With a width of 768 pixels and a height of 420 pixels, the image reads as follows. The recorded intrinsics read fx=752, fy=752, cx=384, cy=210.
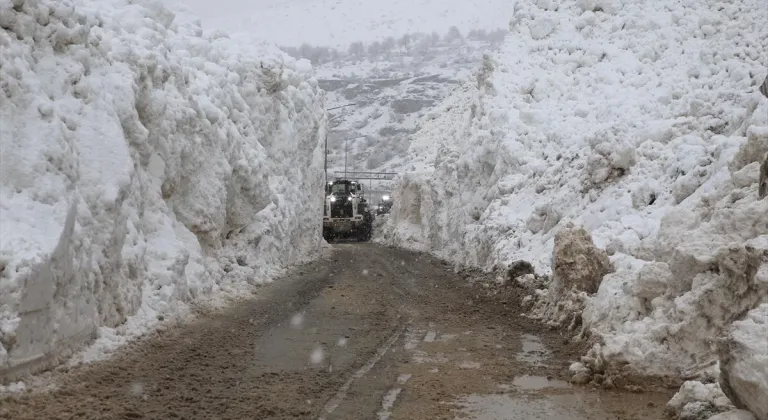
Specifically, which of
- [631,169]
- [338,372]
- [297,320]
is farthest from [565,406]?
[631,169]

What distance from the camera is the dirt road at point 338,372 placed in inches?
265

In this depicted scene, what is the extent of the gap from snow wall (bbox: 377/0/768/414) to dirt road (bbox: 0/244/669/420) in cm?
83

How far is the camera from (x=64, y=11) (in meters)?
9.48

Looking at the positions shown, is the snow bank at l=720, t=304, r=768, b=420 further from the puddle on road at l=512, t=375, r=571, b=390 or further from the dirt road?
the puddle on road at l=512, t=375, r=571, b=390

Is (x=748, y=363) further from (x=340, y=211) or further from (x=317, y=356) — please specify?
(x=340, y=211)

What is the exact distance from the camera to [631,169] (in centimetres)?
1630

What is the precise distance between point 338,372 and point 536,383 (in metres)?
2.17

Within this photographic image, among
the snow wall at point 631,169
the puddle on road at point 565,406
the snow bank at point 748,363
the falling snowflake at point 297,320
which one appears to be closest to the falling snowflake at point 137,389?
the puddle on road at point 565,406

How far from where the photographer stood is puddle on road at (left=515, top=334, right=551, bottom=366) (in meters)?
9.37

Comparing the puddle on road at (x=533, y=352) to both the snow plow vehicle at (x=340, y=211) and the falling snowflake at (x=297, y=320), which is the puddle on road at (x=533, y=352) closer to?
the falling snowflake at (x=297, y=320)

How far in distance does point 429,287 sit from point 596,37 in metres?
13.1

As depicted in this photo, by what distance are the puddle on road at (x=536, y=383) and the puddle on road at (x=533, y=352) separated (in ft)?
2.32

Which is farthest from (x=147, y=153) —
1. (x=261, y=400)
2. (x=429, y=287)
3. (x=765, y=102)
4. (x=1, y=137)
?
(x=765, y=102)

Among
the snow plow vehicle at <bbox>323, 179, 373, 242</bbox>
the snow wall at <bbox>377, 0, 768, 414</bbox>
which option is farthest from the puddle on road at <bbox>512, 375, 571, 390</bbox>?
the snow plow vehicle at <bbox>323, 179, 373, 242</bbox>
